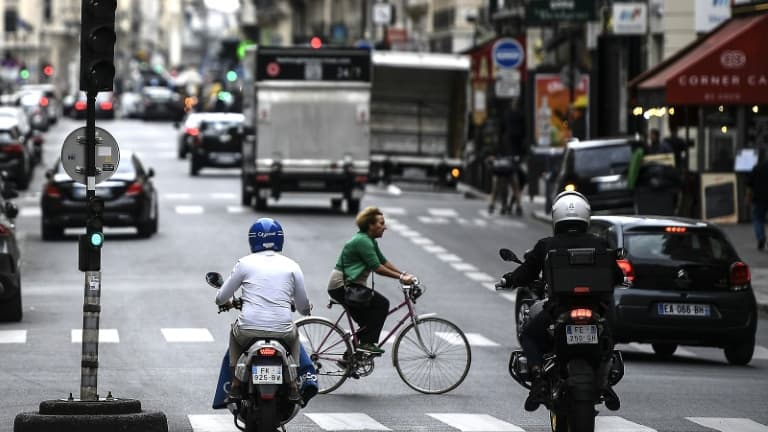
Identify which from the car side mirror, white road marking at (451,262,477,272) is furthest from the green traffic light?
white road marking at (451,262,477,272)

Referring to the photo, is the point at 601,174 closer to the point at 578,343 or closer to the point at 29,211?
the point at 29,211

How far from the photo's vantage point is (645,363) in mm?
19906

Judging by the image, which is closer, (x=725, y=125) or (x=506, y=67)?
(x=725, y=125)

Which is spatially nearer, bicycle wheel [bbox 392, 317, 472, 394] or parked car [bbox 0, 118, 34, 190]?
bicycle wheel [bbox 392, 317, 472, 394]

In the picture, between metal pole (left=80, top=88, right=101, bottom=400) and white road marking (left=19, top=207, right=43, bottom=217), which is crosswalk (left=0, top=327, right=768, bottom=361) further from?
white road marking (left=19, top=207, right=43, bottom=217)

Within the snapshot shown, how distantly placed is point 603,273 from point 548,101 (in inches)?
1373

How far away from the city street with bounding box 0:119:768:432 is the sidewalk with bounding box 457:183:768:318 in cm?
84

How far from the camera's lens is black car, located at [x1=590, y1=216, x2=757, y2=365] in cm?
1933

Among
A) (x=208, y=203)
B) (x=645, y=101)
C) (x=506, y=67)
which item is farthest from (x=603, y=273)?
(x=506, y=67)

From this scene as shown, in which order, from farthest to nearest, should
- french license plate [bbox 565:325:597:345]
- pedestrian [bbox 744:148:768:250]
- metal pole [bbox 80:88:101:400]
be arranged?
pedestrian [bbox 744:148:768:250] < metal pole [bbox 80:88:101:400] < french license plate [bbox 565:325:597:345]

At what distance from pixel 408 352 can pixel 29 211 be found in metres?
25.6

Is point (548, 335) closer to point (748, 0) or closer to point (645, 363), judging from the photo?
point (645, 363)

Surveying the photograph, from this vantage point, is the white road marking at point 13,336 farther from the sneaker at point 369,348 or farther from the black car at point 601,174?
the black car at point 601,174

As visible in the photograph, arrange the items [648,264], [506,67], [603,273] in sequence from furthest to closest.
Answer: [506,67] → [648,264] → [603,273]
